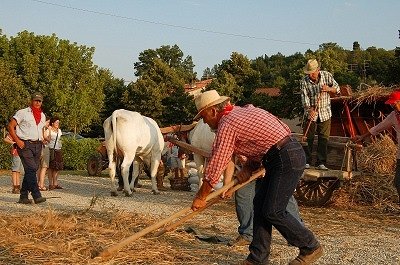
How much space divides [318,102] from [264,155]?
4.89 metres

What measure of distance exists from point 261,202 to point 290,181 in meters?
0.42

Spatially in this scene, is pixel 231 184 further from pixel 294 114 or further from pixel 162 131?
pixel 294 114

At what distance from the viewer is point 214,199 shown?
6.04 meters

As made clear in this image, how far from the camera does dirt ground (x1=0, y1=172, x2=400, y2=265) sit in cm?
593

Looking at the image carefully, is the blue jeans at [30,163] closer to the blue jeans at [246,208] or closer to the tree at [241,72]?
the blue jeans at [246,208]

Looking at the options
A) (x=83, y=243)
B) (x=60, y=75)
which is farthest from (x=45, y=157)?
(x=60, y=75)

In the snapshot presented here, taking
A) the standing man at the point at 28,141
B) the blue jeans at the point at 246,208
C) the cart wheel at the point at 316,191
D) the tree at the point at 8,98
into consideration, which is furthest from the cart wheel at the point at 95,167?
the blue jeans at the point at 246,208

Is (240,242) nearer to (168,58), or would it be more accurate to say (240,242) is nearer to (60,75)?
(60,75)

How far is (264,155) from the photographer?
552cm

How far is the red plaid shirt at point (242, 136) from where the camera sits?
5238 millimetres

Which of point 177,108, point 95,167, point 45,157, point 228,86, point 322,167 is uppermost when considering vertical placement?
point 228,86

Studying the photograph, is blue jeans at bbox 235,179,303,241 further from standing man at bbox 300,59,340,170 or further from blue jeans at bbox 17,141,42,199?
blue jeans at bbox 17,141,42,199

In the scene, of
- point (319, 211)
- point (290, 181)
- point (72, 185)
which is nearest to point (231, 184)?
point (290, 181)

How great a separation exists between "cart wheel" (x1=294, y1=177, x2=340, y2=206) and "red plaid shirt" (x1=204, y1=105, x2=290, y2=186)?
196 inches
